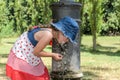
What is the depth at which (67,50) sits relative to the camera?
5973mm

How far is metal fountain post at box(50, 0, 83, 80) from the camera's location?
5895 millimetres

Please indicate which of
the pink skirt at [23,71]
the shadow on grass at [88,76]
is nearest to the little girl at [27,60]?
the pink skirt at [23,71]

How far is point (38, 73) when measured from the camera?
430 cm

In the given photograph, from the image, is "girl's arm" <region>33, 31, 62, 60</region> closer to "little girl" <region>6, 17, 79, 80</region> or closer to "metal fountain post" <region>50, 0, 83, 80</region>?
"little girl" <region>6, 17, 79, 80</region>

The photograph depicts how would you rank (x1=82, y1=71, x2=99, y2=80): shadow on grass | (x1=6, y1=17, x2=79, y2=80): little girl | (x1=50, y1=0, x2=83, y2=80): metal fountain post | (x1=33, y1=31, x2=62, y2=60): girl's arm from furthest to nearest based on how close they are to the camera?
1. (x1=82, y1=71, x2=99, y2=80): shadow on grass
2. (x1=50, y1=0, x2=83, y2=80): metal fountain post
3. (x1=6, y1=17, x2=79, y2=80): little girl
4. (x1=33, y1=31, x2=62, y2=60): girl's arm

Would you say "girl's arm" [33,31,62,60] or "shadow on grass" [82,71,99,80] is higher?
"girl's arm" [33,31,62,60]

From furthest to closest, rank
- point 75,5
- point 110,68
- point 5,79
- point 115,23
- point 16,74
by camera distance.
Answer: point 115,23
point 110,68
point 5,79
point 75,5
point 16,74

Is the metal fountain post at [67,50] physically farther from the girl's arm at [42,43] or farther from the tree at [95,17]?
the tree at [95,17]

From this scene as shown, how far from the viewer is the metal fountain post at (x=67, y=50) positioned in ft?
19.3

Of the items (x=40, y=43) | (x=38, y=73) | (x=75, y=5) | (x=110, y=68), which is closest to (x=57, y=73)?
(x=75, y=5)

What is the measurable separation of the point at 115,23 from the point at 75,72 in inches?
1225

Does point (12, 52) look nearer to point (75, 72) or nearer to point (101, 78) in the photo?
point (75, 72)

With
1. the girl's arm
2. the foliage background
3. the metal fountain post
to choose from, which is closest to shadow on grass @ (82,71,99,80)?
the metal fountain post

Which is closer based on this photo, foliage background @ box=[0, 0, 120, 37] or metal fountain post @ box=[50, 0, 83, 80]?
metal fountain post @ box=[50, 0, 83, 80]
